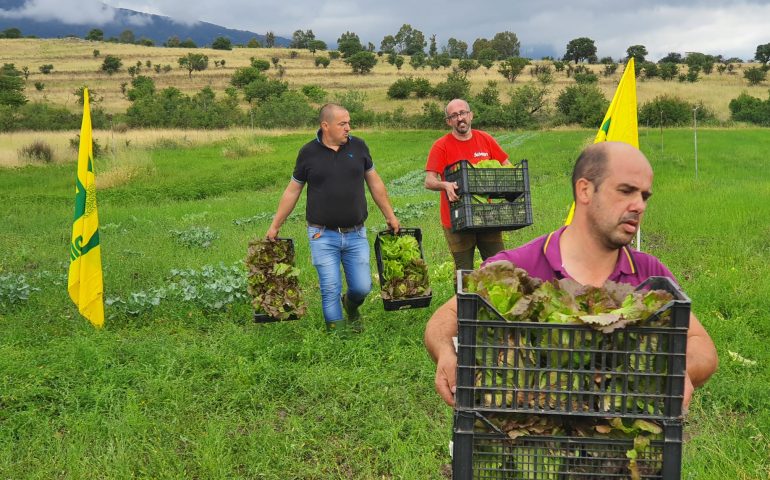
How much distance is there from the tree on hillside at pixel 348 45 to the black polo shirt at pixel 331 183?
9429 cm

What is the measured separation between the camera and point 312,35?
131m

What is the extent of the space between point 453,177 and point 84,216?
3779 mm

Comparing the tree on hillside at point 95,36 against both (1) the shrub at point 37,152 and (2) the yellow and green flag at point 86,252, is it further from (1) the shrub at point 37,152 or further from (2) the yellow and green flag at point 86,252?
(2) the yellow and green flag at point 86,252

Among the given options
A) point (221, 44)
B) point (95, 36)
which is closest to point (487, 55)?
point (221, 44)

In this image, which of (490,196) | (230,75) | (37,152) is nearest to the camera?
(490,196)

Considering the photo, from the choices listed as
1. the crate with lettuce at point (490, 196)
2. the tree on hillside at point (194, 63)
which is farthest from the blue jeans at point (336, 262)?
the tree on hillside at point (194, 63)

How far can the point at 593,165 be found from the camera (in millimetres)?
2496

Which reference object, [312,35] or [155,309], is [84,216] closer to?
[155,309]

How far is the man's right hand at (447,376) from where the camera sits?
7.72ft

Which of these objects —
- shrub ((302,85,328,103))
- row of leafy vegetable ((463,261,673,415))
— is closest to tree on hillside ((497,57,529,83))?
shrub ((302,85,328,103))

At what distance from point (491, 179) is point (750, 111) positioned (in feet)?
137

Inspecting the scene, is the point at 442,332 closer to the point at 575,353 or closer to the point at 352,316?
the point at 575,353

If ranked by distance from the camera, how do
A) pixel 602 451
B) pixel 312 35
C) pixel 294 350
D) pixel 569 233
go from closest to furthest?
1. pixel 602 451
2. pixel 569 233
3. pixel 294 350
4. pixel 312 35

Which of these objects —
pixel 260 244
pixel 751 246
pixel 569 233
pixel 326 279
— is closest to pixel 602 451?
pixel 569 233
